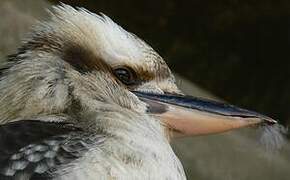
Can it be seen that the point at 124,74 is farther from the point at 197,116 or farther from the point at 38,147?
the point at 38,147

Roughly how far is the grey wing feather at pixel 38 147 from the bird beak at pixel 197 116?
10.6 inches

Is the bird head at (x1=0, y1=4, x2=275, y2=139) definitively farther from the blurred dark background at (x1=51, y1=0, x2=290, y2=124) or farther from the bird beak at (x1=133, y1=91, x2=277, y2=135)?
the blurred dark background at (x1=51, y1=0, x2=290, y2=124)

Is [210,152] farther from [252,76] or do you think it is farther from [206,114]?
[206,114]

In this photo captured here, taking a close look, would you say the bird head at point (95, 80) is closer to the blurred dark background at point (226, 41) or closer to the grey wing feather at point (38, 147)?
the grey wing feather at point (38, 147)

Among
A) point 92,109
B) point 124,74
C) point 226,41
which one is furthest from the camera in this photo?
point 226,41

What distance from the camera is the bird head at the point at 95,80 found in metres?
2.50

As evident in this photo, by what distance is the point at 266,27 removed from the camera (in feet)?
15.0

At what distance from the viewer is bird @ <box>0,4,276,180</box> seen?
228 centimetres

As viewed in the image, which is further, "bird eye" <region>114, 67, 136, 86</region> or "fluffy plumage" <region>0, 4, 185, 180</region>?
"bird eye" <region>114, 67, 136, 86</region>

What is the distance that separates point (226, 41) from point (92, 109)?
84.6 inches

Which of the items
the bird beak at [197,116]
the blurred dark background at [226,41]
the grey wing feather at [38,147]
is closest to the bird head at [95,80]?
the bird beak at [197,116]

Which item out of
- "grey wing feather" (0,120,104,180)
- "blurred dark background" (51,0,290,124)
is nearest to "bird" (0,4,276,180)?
"grey wing feather" (0,120,104,180)

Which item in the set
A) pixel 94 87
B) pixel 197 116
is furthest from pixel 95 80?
pixel 197 116

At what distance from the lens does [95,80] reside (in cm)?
254
